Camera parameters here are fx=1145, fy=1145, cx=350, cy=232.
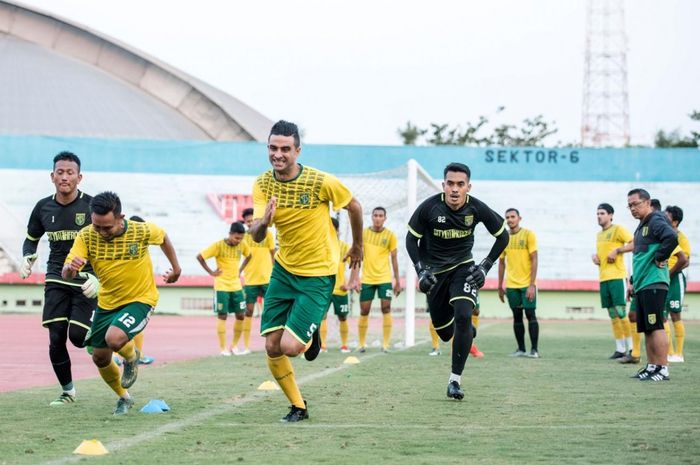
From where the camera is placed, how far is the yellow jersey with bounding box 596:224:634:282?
17047mm

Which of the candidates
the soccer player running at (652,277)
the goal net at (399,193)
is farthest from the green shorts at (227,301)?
the soccer player running at (652,277)

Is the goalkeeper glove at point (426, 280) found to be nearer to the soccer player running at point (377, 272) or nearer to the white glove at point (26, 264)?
the white glove at point (26, 264)

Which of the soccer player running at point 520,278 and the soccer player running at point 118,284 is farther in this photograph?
the soccer player running at point 520,278

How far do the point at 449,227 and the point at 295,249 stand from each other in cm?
246

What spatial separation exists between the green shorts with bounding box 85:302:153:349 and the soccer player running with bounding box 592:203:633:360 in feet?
30.0

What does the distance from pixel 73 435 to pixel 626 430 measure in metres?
3.94

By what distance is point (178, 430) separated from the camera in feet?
27.2

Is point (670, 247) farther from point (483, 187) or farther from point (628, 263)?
point (483, 187)

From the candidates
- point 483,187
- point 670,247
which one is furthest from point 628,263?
→ point 670,247

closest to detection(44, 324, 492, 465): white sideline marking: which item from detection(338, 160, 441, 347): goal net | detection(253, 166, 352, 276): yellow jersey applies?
detection(253, 166, 352, 276): yellow jersey

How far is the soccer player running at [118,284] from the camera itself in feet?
30.3

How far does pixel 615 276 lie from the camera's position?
1703 cm

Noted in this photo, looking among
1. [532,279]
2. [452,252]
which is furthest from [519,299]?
[452,252]

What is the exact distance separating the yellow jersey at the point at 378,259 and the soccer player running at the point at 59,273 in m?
8.42
